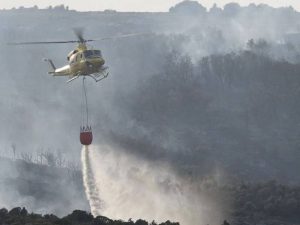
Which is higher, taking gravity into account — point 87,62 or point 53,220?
point 87,62

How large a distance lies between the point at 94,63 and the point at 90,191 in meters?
73.0

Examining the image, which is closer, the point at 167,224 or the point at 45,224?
the point at 45,224

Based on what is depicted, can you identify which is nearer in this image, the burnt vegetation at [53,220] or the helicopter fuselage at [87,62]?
the helicopter fuselage at [87,62]

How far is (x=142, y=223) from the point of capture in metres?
154

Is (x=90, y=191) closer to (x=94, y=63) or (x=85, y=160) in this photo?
(x=85, y=160)

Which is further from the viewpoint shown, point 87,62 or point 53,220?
point 53,220

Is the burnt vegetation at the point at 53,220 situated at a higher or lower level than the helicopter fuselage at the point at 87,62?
lower

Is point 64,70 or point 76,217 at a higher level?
point 64,70

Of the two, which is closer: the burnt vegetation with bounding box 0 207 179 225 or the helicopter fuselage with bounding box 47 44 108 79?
the helicopter fuselage with bounding box 47 44 108 79

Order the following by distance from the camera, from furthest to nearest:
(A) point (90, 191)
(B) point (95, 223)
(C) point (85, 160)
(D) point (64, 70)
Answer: (A) point (90, 191) → (C) point (85, 160) → (B) point (95, 223) → (D) point (64, 70)

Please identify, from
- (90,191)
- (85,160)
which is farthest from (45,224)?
(90,191)

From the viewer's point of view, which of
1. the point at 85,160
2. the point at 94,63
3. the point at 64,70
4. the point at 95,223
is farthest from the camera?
the point at 85,160

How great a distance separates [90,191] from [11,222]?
5350cm

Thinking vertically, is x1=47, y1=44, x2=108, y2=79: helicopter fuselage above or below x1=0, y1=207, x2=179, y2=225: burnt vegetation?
above
